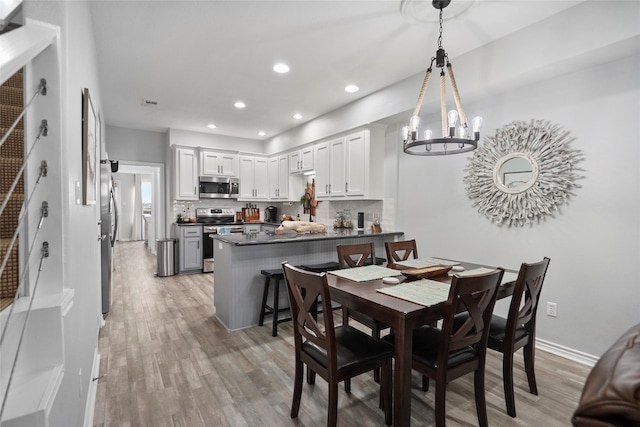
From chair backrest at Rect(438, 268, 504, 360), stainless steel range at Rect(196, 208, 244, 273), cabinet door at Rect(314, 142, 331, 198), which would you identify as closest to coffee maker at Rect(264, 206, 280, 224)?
stainless steel range at Rect(196, 208, 244, 273)

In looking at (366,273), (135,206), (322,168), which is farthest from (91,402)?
(135,206)

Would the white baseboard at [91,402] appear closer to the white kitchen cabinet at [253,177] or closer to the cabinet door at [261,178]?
the white kitchen cabinet at [253,177]

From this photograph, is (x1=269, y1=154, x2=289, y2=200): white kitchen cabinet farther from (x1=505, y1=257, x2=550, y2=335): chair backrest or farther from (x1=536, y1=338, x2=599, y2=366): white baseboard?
(x1=505, y1=257, x2=550, y2=335): chair backrest

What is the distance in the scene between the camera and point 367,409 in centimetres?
198

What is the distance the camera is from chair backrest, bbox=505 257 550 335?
1793mm

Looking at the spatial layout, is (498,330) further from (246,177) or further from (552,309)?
(246,177)

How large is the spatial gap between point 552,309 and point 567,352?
0.36 metres

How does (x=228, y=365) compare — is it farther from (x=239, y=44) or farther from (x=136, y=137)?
(x=136, y=137)

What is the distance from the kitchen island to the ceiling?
1.85 m

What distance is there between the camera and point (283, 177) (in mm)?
6340

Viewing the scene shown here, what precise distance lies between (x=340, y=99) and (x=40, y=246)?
3.84 meters

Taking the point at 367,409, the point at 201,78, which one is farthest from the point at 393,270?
the point at 201,78

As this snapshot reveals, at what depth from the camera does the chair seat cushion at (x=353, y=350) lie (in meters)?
1.68

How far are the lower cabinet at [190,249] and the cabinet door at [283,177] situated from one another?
67.5 inches
